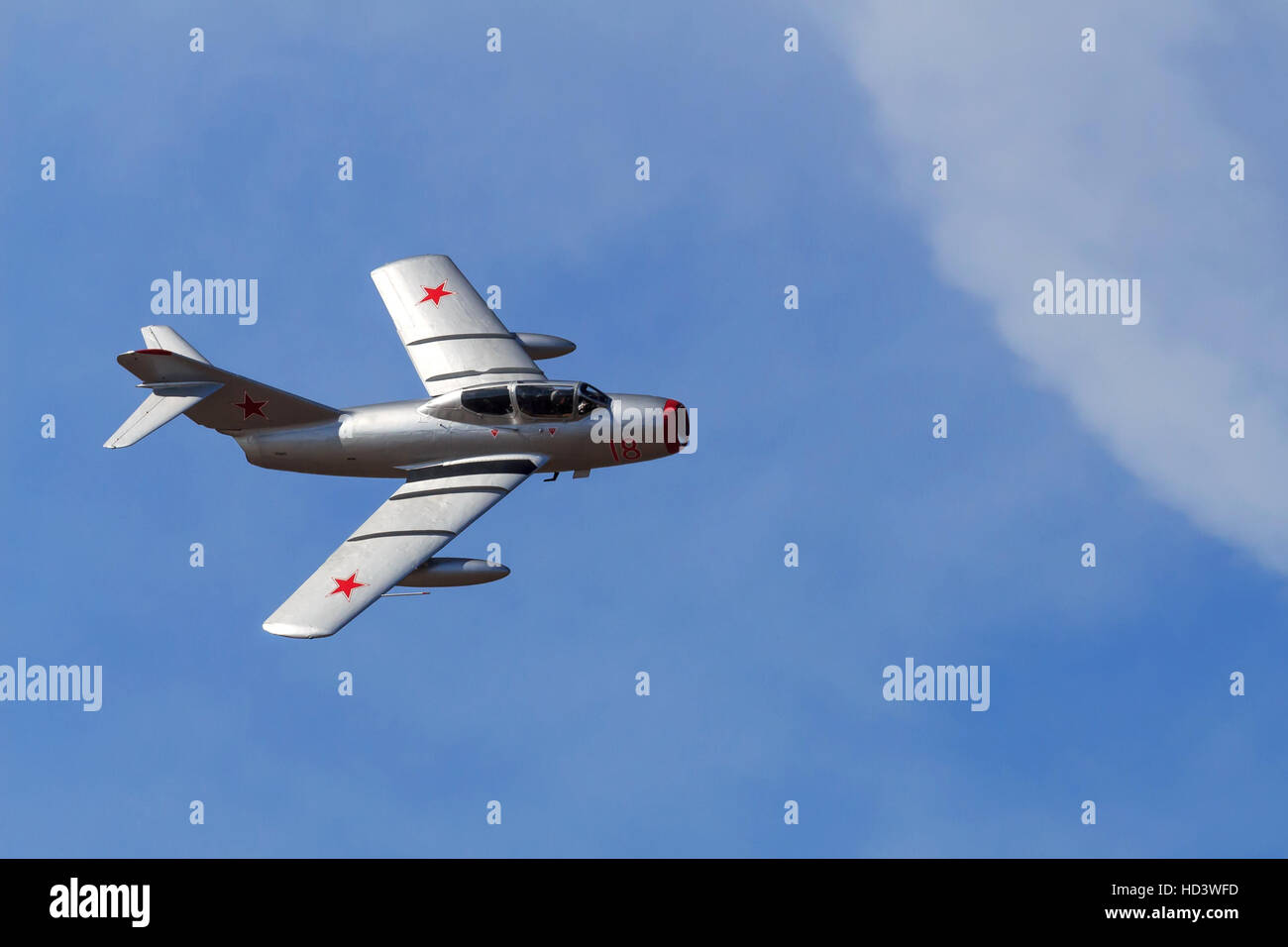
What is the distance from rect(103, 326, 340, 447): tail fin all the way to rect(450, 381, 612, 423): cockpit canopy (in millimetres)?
3420

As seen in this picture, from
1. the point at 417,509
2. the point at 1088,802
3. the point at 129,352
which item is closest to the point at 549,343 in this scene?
the point at 417,509

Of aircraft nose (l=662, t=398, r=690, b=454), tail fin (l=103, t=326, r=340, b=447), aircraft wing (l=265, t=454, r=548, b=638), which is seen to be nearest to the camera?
aircraft wing (l=265, t=454, r=548, b=638)

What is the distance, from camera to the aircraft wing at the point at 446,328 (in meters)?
41.2

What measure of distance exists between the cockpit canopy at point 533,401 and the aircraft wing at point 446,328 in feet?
3.46

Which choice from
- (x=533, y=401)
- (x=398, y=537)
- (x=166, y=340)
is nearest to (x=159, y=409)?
(x=166, y=340)

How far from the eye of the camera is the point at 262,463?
133 feet

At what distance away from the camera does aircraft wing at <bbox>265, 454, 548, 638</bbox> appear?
3475 centimetres

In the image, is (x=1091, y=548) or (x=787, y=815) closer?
(x=787, y=815)

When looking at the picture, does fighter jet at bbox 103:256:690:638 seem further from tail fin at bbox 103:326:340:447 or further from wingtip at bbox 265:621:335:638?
wingtip at bbox 265:621:335:638

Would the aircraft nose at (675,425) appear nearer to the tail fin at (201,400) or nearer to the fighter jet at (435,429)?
the fighter jet at (435,429)

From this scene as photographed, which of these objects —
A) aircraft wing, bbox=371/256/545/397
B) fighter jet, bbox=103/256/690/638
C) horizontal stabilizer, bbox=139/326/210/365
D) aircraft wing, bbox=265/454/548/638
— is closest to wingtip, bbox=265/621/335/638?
aircraft wing, bbox=265/454/548/638

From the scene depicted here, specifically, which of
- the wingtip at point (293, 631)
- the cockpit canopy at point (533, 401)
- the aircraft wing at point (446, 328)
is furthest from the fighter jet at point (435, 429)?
the wingtip at point (293, 631)
